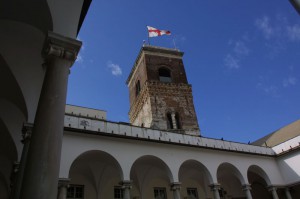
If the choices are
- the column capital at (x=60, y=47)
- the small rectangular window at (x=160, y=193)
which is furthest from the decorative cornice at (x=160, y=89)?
the column capital at (x=60, y=47)

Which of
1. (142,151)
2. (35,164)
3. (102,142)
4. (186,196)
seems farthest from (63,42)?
(186,196)

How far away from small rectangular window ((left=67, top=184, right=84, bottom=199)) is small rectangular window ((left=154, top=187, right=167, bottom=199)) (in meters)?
4.70

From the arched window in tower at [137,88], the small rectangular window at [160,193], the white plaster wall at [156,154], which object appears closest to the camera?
the white plaster wall at [156,154]

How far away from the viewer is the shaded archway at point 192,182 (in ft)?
58.5

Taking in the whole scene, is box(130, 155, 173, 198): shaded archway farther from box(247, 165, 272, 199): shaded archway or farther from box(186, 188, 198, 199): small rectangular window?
box(247, 165, 272, 199): shaded archway

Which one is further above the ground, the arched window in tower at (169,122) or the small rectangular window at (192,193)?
the arched window in tower at (169,122)

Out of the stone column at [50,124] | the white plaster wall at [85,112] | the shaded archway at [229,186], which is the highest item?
the white plaster wall at [85,112]

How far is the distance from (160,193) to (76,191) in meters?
5.42

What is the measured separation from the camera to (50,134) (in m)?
3.95

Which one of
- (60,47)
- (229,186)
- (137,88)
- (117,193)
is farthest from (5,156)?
(137,88)

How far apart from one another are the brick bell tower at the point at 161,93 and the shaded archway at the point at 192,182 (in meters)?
4.83

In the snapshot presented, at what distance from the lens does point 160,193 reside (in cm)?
1762

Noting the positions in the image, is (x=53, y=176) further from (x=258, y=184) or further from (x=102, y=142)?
(x=258, y=184)

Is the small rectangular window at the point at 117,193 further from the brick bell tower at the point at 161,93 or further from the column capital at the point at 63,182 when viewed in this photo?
the brick bell tower at the point at 161,93
